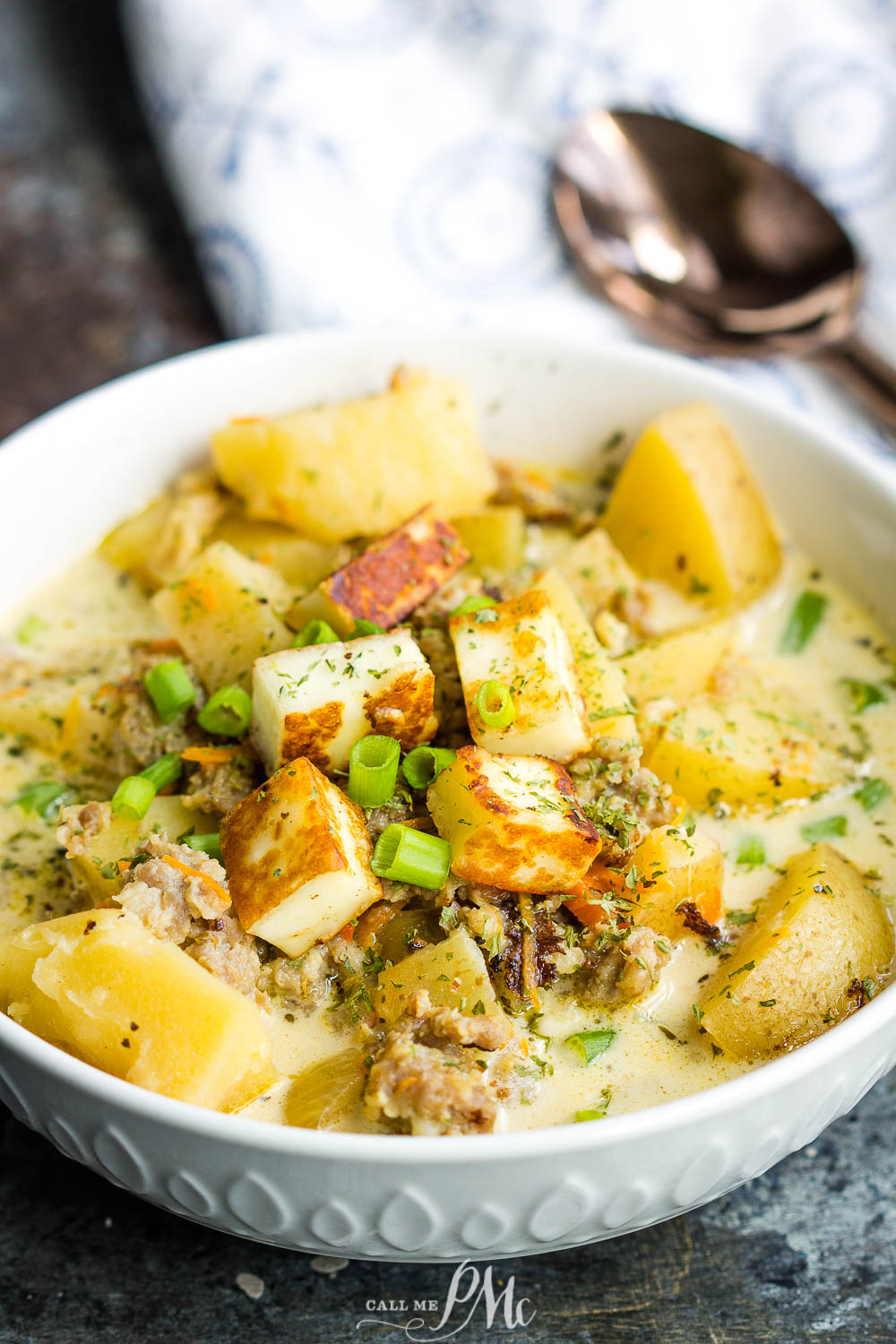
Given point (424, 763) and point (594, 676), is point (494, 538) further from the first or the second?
point (424, 763)

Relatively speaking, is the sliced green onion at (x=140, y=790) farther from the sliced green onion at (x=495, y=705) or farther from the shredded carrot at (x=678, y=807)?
the shredded carrot at (x=678, y=807)

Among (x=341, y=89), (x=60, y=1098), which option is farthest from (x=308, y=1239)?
(x=341, y=89)

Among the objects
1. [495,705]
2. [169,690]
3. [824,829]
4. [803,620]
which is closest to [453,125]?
[803,620]

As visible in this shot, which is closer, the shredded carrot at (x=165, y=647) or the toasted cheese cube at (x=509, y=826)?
the toasted cheese cube at (x=509, y=826)

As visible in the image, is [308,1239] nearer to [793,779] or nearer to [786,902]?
[786,902]

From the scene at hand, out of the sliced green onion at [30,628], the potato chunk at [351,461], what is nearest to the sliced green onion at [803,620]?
the potato chunk at [351,461]

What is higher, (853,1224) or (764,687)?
(764,687)
